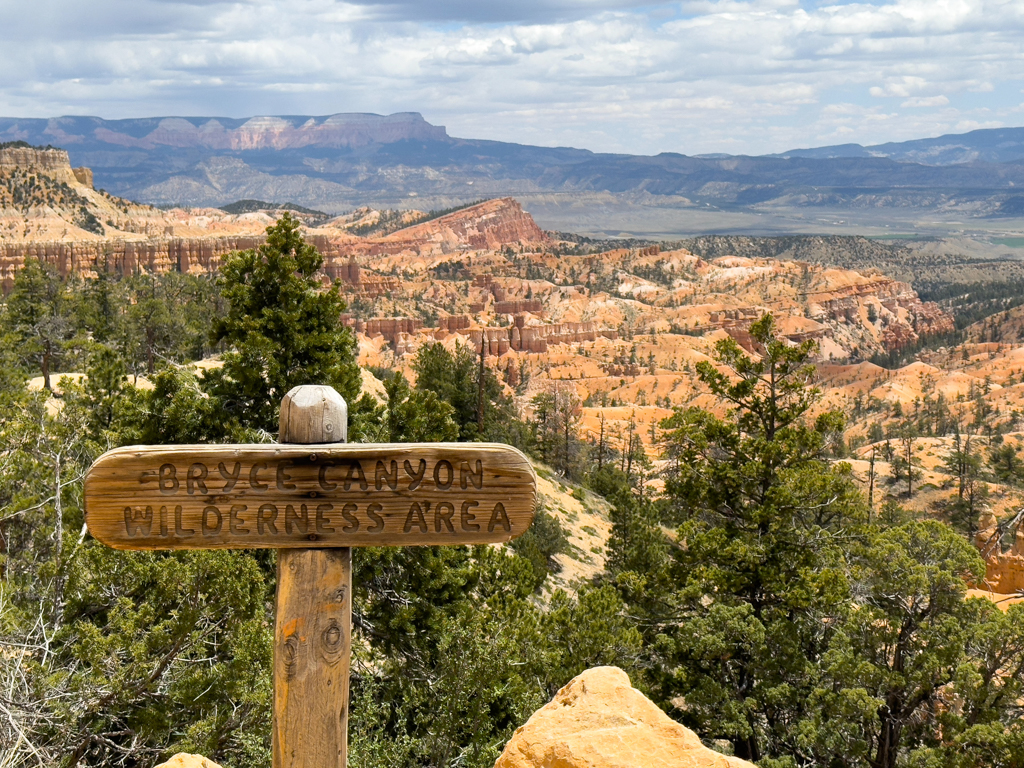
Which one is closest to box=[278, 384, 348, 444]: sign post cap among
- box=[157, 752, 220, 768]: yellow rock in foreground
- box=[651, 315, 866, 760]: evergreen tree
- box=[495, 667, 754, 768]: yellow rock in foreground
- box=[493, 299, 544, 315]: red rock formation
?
box=[495, 667, 754, 768]: yellow rock in foreground

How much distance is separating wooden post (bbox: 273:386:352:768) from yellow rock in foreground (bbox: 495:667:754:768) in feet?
7.03

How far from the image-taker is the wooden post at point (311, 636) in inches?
132

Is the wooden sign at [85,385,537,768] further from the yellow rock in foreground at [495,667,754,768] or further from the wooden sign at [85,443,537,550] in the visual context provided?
the yellow rock in foreground at [495,667,754,768]

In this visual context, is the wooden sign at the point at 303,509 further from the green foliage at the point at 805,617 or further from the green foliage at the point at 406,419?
the green foliage at the point at 805,617

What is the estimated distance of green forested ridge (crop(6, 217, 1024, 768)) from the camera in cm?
791

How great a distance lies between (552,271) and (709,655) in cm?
15405

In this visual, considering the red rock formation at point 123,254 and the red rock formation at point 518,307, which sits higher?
the red rock formation at point 123,254

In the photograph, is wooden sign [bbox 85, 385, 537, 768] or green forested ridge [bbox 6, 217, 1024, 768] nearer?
wooden sign [bbox 85, 385, 537, 768]

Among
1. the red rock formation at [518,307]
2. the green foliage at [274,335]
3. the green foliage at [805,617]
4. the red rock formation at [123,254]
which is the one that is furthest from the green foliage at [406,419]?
the red rock formation at [518,307]

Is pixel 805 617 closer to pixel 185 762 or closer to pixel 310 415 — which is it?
pixel 185 762

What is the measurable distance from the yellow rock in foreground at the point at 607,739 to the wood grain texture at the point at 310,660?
7.01 ft

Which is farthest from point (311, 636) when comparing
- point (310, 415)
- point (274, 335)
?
point (274, 335)

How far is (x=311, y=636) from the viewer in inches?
133

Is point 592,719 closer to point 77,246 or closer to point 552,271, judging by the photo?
point 77,246
